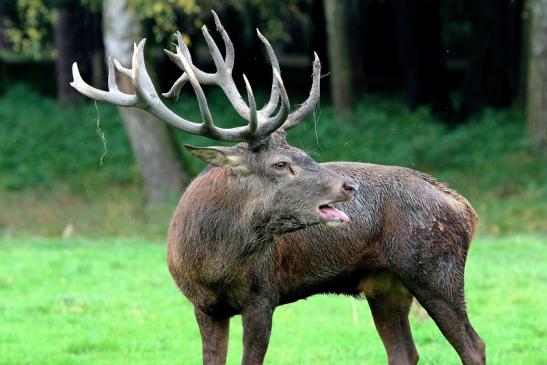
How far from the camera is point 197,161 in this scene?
72.2ft

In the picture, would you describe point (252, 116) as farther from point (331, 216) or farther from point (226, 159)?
point (331, 216)

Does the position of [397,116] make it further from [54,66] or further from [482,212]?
[54,66]

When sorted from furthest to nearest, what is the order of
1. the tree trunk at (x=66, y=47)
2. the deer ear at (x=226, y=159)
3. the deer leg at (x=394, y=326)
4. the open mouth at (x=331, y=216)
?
the tree trunk at (x=66, y=47) < the deer leg at (x=394, y=326) < the deer ear at (x=226, y=159) < the open mouth at (x=331, y=216)

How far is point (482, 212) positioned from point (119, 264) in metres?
6.75

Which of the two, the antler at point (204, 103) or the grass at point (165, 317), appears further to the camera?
the grass at point (165, 317)

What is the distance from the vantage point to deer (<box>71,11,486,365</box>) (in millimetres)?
7590

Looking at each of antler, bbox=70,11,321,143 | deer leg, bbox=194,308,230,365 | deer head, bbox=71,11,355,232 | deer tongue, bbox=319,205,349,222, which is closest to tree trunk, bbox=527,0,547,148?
antler, bbox=70,11,321,143

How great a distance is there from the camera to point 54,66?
33.9 metres

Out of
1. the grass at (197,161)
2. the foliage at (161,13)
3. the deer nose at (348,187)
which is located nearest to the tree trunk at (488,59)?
the grass at (197,161)

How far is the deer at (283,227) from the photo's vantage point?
24.9ft

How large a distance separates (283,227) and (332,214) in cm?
34

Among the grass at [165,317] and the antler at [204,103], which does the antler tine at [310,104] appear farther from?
the grass at [165,317]

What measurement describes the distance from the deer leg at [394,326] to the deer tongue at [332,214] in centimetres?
117

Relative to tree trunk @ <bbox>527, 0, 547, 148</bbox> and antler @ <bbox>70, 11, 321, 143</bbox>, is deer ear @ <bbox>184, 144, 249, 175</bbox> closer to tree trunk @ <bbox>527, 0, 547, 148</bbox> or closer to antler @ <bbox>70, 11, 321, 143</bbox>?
antler @ <bbox>70, 11, 321, 143</bbox>
